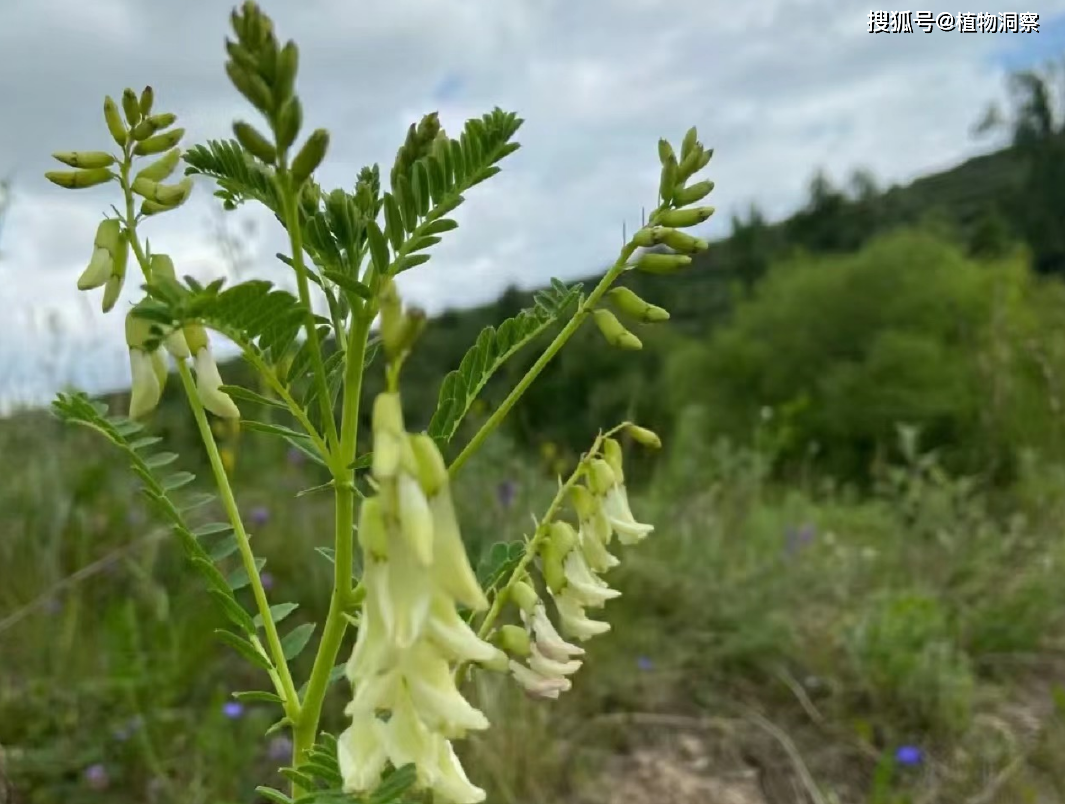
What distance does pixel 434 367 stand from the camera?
221 inches

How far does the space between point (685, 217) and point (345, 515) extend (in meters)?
0.33

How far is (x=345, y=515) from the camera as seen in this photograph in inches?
26.4

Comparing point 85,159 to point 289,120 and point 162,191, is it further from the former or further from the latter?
point 289,120

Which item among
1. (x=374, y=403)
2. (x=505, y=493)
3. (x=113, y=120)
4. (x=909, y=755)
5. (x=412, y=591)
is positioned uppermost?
(x=113, y=120)

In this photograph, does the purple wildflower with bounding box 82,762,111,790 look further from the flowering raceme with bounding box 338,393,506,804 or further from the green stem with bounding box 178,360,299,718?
the flowering raceme with bounding box 338,393,506,804

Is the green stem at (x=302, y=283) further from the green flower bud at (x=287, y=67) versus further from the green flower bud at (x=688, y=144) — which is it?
the green flower bud at (x=688, y=144)

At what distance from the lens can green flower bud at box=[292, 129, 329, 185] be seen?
555mm

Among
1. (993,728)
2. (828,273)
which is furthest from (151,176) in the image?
(828,273)

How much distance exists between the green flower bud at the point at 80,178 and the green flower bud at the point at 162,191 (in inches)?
1.2

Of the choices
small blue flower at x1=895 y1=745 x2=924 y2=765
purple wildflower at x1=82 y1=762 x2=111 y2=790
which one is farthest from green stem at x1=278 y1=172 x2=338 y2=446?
small blue flower at x1=895 y1=745 x2=924 y2=765

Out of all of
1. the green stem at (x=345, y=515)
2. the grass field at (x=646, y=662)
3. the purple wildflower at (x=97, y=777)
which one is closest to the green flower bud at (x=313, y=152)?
the green stem at (x=345, y=515)

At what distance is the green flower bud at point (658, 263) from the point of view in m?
0.75

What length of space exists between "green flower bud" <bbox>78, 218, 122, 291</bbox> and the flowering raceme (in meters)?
0.34

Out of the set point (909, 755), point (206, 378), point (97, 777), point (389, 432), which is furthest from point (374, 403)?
point (909, 755)
